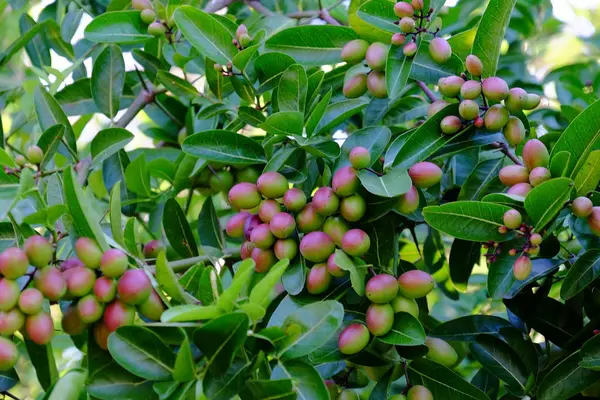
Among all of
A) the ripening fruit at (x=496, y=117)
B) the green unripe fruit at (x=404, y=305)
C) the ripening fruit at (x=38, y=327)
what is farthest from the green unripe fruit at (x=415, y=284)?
the ripening fruit at (x=38, y=327)

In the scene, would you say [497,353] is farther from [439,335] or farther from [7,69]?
[7,69]

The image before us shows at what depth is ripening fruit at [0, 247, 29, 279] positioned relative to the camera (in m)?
0.83

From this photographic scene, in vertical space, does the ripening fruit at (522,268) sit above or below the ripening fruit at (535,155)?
below

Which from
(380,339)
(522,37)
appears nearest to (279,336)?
(380,339)

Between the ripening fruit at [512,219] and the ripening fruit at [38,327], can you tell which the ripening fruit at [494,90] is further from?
the ripening fruit at [38,327]

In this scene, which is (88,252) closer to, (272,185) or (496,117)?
(272,185)

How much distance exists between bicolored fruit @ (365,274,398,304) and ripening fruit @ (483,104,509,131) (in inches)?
9.4

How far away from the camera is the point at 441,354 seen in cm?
108

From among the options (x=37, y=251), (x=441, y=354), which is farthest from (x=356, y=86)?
(x=37, y=251)

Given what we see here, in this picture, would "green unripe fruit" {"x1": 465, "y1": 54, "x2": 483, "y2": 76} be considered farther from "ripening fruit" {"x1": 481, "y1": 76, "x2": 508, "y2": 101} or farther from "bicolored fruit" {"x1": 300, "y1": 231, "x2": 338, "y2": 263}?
"bicolored fruit" {"x1": 300, "y1": 231, "x2": 338, "y2": 263}

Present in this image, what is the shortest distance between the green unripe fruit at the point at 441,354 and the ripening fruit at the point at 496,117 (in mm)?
314

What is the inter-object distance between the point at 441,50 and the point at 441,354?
1.39 feet

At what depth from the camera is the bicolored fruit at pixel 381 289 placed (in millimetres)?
973

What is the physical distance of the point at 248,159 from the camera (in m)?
1.13
